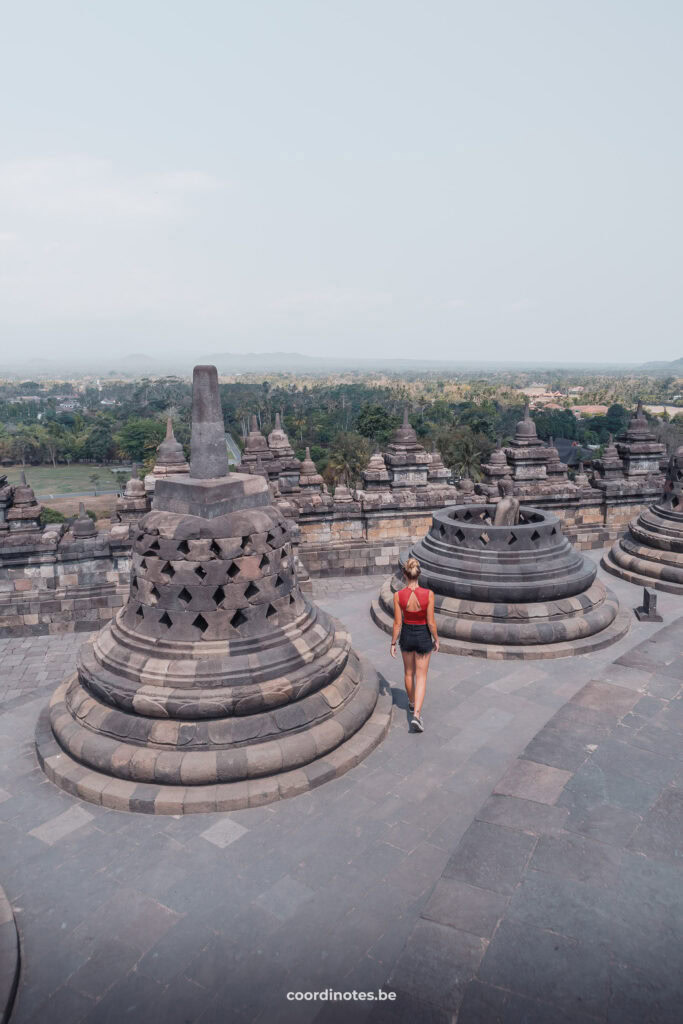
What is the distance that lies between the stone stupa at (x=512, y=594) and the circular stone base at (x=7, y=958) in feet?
18.1

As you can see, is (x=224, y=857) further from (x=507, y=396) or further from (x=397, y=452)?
(x=507, y=396)

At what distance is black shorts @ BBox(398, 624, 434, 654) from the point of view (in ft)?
19.2

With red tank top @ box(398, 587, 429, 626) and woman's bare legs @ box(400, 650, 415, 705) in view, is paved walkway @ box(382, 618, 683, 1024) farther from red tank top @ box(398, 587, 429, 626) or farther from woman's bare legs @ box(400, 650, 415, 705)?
red tank top @ box(398, 587, 429, 626)

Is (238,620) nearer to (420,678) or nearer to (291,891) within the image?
(420,678)

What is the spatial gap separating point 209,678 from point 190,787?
0.89 m

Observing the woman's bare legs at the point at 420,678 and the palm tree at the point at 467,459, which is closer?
the woman's bare legs at the point at 420,678

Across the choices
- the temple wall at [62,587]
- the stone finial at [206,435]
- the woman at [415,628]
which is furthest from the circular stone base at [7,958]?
the temple wall at [62,587]

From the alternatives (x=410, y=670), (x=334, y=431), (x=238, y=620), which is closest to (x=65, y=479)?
(x=334, y=431)

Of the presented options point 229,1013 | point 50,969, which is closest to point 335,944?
point 229,1013

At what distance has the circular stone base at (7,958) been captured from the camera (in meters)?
3.32

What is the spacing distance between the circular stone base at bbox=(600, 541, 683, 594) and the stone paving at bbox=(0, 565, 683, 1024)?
A: 16.2 feet

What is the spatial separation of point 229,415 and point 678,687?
4260 inches

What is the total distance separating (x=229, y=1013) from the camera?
3.30m

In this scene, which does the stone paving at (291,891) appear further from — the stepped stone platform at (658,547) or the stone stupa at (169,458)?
the stone stupa at (169,458)
